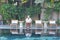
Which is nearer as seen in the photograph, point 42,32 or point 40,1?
point 42,32

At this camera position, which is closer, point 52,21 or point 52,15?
point 52,21

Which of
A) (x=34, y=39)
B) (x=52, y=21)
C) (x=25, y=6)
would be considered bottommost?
(x=34, y=39)

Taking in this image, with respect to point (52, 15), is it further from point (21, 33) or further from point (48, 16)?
point (21, 33)

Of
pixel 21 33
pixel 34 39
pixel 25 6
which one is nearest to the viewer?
pixel 34 39

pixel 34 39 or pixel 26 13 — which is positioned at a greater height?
pixel 26 13

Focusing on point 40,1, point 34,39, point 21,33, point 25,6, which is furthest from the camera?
point 25,6

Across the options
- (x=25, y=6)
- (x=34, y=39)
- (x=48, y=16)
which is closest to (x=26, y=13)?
(x=25, y=6)

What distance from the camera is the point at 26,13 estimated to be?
15367 mm

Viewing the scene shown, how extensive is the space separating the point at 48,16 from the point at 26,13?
5.64 ft

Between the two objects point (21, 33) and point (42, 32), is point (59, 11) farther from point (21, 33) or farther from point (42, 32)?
point (21, 33)

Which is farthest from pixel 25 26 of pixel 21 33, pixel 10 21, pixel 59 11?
pixel 59 11

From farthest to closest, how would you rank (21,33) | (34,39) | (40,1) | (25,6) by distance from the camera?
(25,6) < (40,1) < (21,33) < (34,39)

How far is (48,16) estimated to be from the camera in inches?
588

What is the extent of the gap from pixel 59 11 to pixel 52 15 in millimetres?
624
